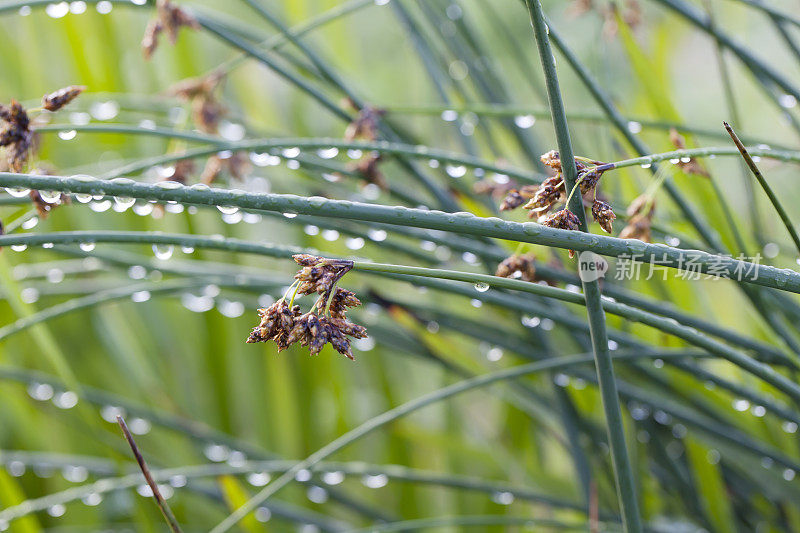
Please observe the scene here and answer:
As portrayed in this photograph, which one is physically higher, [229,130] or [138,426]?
[229,130]

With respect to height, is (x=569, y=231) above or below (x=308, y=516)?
below

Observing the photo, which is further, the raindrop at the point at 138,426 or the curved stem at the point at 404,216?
the raindrop at the point at 138,426

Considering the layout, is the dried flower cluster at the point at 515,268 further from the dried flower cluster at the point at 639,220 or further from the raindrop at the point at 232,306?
the raindrop at the point at 232,306

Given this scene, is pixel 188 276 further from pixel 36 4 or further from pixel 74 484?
pixel 74 484

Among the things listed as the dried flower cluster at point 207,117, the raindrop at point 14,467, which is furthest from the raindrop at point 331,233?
the raindrop at point 14,467

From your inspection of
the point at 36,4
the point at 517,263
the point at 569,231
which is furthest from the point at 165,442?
the point at 569,231

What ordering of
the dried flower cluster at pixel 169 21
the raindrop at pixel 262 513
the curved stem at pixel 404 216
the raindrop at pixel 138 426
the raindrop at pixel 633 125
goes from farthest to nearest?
the raindrop at pixel 138 426 → the raindrop at pixel 262 513 → the raindrop at pixel 633 125 → the dried flower cluster at pixel 169 21 → the curved stem at pixel 404 216

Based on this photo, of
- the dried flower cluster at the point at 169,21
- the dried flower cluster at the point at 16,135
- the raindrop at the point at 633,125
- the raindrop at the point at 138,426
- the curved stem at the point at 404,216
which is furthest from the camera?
the raindrop at the point at 138,426

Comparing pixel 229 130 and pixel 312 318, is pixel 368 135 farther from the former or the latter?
pixel 312 318

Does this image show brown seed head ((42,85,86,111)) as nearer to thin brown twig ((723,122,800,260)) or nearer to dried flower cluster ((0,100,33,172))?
dried flower cluster ((0,100,33,172))

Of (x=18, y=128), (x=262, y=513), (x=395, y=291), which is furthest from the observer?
(x=395, y=291)

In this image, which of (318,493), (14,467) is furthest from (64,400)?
(318,493)
